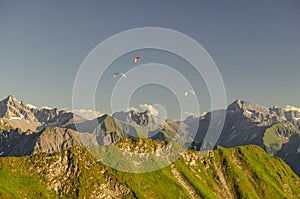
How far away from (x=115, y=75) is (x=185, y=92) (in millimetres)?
28579

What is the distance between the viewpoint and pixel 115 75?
12581 centimetres

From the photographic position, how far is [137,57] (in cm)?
14100

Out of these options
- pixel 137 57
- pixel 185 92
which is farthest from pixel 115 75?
pixel 185 92

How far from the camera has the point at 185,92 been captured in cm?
13675

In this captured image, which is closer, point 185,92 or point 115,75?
point 115,75

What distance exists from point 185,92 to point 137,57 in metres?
23.6

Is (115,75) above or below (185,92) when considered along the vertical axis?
above

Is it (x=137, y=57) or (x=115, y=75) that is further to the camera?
(x=137, y=57)

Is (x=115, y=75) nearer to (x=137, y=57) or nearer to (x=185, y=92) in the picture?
(x=137, y=57)

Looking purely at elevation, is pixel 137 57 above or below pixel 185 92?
above

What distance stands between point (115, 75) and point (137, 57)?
18.7m
